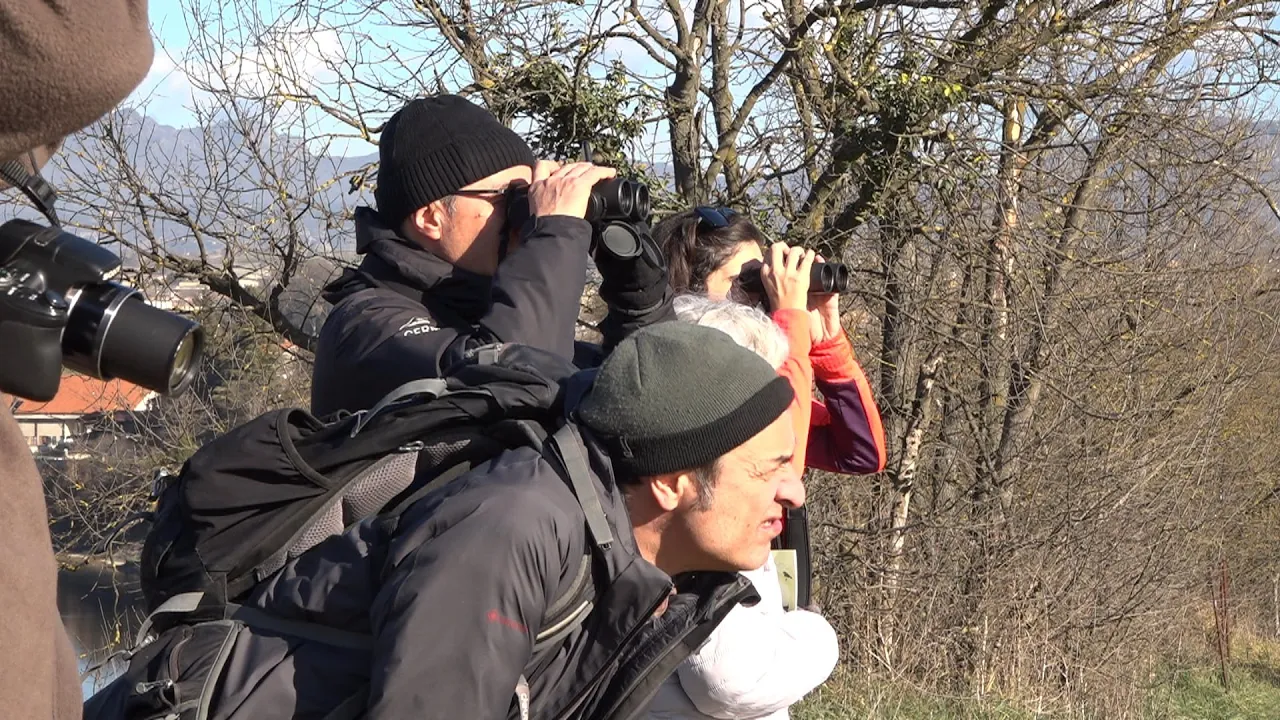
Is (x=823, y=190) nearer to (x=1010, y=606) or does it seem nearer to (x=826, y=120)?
(x=826, y=120)

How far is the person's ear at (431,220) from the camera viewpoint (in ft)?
8.43

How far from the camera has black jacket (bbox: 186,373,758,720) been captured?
1587mm

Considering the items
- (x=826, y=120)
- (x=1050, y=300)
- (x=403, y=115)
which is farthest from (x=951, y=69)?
(x=403, y=115)

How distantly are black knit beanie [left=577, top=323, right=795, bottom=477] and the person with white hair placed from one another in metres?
0.49

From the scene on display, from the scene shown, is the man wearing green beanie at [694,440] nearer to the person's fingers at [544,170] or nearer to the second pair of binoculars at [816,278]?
the person's fingers at [544,170]

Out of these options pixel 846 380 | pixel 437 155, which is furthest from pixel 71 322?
pixel 846 380

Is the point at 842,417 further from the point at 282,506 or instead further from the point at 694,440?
the point at 282,506

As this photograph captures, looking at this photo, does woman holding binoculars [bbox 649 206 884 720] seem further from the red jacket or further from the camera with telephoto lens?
the camera with telephoto lens

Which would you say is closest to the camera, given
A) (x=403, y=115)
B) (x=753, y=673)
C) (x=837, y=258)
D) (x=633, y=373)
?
(x=633, y=373)

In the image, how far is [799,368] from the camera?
2.87m

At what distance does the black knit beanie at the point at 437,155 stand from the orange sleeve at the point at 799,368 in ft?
2.27

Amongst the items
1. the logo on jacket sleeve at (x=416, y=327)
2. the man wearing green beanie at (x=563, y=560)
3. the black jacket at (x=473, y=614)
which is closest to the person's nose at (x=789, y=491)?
the man wearing green beanie at (x=563, y=560)

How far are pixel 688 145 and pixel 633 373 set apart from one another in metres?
5.72

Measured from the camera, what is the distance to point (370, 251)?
8.59 ft
